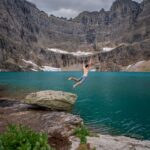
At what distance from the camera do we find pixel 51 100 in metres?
39.2

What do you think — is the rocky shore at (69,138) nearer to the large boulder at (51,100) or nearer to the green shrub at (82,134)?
the green shrub at (82,134)

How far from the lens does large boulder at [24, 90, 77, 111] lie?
38.6 meters

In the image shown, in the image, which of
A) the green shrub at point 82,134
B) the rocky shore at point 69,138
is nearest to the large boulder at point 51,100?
the rocky shore at point 69,138

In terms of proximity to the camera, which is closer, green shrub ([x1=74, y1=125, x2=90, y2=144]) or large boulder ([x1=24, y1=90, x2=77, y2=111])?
green shrub ([x1=74, y1=125, x2=90, y2=144])

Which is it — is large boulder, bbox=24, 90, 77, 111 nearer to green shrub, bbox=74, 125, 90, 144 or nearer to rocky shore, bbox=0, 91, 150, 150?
rocky shore, bbox=0, 91, 150, 150

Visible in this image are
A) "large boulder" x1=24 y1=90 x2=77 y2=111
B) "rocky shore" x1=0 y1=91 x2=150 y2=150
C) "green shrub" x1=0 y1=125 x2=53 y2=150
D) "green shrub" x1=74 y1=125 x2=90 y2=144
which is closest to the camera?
"green shrub" x1=0 y1=125 x2=53 y2=150

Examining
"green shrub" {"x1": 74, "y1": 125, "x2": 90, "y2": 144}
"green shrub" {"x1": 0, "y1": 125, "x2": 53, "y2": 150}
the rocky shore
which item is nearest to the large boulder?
the rocky shore

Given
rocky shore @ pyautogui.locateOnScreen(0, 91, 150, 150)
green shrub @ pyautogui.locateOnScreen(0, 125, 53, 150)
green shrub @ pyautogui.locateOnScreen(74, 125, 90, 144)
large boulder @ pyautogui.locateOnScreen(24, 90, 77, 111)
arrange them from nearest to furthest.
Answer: green shrub @ pyautogui.locateOnScreen(0, 125, 53, 150)
green shrub @ pyautogui.locateOnScreen(74, 125, 90, 144)
rocky shore @ pyautogui.locateOnScreen(0, 91, 150, 150)
large boulder @ pyautogui.locateOnScreen(24, 90, 77, 111)

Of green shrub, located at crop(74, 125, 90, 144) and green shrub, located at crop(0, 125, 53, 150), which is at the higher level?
green shrub, located at crop(0, 125, 53, 150)

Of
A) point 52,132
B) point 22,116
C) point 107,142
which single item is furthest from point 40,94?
point 107,142

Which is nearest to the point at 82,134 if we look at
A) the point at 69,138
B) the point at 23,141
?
the point at 69,138

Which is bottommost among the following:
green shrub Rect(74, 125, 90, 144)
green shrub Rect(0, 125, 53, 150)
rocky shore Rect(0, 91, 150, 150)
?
rocky shore Rect(0, 91, 150, 150)

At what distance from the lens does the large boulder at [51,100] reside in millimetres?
38594

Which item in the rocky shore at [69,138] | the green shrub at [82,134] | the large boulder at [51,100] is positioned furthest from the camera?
the large boulder at [51,100]
